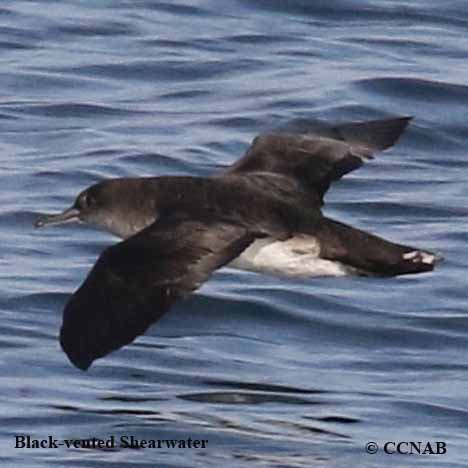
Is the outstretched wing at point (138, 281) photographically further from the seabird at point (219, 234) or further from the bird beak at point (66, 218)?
the bird beak at point (66, 218)

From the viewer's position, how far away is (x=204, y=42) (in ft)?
57.3

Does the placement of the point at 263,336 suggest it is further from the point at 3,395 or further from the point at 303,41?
the point at 303,41

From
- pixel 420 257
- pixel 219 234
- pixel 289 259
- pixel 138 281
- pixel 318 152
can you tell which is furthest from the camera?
pixel 318 152

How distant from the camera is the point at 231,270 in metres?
12.3

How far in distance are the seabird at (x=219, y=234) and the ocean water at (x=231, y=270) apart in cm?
65

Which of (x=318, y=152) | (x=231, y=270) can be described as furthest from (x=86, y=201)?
(x=231, y=270)

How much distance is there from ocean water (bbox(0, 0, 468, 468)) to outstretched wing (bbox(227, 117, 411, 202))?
0.82m

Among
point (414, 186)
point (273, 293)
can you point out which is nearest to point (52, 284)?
point (273, 293)

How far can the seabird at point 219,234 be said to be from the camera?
8648 millimetres

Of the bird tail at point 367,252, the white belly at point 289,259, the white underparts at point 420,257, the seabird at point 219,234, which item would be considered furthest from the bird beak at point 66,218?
the white underparts at point 420,257

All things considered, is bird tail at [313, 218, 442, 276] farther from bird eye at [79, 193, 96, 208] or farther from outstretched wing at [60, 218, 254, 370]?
bird eye at [79, 193, 96, 208]

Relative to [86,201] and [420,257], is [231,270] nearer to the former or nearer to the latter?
[86,201]

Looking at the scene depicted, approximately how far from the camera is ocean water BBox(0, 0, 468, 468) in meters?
9.66

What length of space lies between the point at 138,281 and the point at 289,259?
0.97 meters
